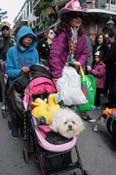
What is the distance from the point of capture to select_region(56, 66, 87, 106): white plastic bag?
4129 mm

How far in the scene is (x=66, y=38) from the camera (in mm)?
4488

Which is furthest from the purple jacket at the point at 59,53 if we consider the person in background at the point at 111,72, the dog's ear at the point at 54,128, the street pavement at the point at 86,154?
the person in background at the point at 111,72

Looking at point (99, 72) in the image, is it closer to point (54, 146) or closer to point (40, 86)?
point (40, 86)

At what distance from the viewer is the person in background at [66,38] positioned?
4.40 meters

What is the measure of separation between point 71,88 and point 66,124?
0.69 metres

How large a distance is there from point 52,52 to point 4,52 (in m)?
3.01

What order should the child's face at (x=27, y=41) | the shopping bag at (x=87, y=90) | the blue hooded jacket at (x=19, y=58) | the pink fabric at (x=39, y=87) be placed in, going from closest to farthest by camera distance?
1. the pink fabric at (x=39, y=87)
2. the shopping bag at (x=87, y=90)
3. the child's face at (x=27, y=41)
4. the blue hooded jacket at (x=19, y=58)

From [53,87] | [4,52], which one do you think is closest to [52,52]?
[53,87]

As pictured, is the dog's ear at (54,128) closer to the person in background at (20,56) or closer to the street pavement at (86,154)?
the street pavement at (86,154)

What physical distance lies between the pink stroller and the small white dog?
0.26 feet

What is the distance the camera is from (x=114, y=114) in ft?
17.4

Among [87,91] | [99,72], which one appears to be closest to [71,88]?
[87,91]

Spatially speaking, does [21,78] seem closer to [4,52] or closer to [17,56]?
[17,56]

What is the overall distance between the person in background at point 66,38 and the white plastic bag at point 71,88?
3.7 inches
